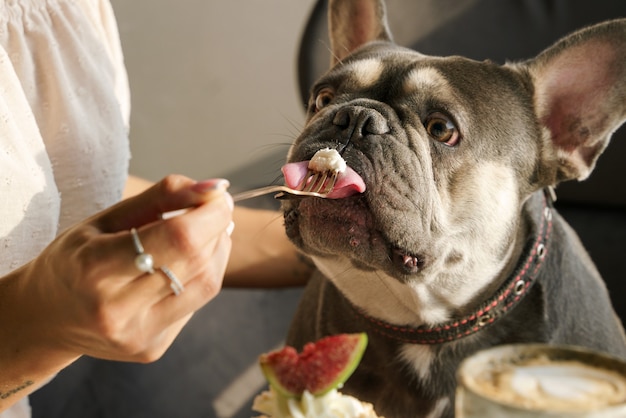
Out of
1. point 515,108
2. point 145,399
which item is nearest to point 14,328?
point 515,108

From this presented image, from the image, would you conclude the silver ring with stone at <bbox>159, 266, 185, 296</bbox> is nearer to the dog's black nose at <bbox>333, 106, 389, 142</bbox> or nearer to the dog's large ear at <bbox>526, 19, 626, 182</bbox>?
the dog's black nose at <bbox>333, 106, 389, 142</bbox>

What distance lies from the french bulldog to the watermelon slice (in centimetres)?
14

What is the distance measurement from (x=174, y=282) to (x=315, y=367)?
0.20 meters

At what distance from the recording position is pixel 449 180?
988 millimetres

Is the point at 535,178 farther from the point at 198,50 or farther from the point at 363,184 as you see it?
the point at 198,50

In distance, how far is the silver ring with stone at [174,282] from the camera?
652mm

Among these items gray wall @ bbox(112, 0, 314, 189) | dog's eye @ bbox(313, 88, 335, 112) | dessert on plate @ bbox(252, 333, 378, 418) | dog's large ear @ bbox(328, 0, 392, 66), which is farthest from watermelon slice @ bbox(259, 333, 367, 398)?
gray wall @ bbox(112, 0, 314, 189)

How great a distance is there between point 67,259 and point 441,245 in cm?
49

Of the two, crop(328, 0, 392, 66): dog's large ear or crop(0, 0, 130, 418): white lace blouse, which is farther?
crop(328, 0, 392, 66): dog's large ear

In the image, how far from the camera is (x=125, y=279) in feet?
2.10

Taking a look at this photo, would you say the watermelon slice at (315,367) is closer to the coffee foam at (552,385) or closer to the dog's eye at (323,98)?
the coffee foam at (552,385)

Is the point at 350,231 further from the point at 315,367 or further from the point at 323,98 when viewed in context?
the point at 323,98

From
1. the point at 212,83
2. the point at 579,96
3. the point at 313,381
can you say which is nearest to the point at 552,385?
the point at 313,381

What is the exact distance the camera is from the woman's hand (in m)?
0.64
